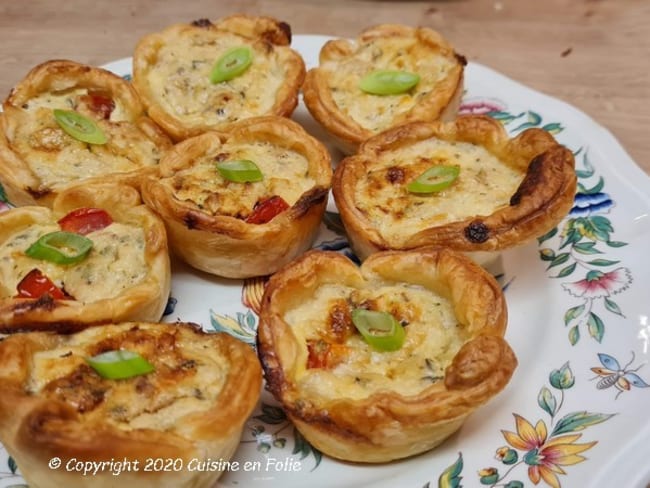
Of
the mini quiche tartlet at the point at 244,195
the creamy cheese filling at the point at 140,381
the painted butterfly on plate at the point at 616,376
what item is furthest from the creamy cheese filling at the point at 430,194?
the creamy cheese filling at the point at 140,381

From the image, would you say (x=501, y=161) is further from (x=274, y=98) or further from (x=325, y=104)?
(x=274, y=98)

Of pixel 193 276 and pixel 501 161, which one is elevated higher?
pixel 501 161

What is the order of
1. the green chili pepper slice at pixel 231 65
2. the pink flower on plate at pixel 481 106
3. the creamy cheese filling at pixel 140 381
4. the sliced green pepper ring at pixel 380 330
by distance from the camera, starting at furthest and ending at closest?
the pink flower on plate at pixel 481 106
the green chili pepper slice at pixel 231 65
the sliced green pepper ring at pixel 380 330
the creamy cheese filling at pixel 140 381

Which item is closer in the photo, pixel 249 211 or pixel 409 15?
pixel 249 211

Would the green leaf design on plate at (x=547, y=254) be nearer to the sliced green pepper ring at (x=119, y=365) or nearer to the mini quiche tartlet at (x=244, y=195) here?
the mini quiche tartlet at (x=244, y=195)

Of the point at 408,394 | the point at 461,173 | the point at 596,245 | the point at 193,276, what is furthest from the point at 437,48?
the point at 408,394

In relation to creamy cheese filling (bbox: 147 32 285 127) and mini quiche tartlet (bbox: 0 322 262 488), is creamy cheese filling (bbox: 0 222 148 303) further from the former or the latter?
creamy cheese filling (bbox: 147 32 285 127)
